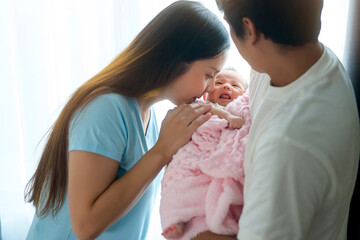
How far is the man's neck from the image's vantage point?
692 mm

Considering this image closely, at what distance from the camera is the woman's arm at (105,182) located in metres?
0.98

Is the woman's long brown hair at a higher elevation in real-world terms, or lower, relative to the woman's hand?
higher

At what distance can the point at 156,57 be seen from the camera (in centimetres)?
106

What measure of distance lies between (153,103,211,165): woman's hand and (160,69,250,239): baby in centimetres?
4

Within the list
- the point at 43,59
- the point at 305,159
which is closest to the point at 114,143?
the point at 305,159

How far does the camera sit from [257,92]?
0.96m

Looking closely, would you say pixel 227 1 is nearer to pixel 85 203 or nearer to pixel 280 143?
pixel 280 143

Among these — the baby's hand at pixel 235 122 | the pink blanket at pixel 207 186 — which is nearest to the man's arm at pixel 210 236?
the pink blanket at pixel 207 186

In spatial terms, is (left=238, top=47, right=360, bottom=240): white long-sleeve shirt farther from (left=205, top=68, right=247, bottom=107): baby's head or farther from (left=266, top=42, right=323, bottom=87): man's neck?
(left=205, top=68, right=247, bottom=107): baby's head

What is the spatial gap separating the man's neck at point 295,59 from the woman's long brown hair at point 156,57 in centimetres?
38

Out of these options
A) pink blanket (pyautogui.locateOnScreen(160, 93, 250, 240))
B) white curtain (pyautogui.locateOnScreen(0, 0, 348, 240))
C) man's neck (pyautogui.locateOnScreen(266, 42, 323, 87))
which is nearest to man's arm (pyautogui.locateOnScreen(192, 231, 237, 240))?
pink blanket (pyautogui.locateOnScreen(160, 93, 250, 240))

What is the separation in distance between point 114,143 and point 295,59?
0.58 meters

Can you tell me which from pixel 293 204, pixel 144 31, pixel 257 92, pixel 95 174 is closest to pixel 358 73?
pixel 257 92

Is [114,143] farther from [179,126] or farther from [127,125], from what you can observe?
[179,126]
